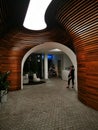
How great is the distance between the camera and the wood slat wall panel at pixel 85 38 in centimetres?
355

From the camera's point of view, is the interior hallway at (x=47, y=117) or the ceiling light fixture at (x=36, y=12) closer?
the interior hallway at (x=47, y=117)

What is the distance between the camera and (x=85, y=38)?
4.90m

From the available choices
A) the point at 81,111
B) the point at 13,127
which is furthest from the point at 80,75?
the point at 13,127

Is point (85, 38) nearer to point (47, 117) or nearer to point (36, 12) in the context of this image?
point (36, 12)

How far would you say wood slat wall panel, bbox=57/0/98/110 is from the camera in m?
3.55

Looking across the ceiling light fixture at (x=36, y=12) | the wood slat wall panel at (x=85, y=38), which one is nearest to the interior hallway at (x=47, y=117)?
the wood slat wall panel at (x=85, y=38)

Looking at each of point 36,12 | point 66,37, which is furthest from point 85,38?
point 66,37

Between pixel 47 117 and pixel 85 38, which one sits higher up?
pixel 85 38

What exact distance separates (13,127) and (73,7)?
150 inches

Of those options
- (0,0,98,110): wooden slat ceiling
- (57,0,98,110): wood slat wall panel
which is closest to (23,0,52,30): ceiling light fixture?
(0,0,98,110): wooden slat ceiling

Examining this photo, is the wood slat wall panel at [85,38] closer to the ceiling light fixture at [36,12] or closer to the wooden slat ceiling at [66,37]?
the wooden slat ceiling at [66,37]

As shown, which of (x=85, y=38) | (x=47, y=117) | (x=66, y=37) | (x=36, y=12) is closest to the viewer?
(x=47, y=117)

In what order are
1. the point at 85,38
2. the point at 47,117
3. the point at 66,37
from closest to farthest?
1. the point at 47,117
2. the point at 85,38
3. the point at 66,37

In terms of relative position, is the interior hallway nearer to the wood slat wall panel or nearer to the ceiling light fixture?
the wood slat wall panel
